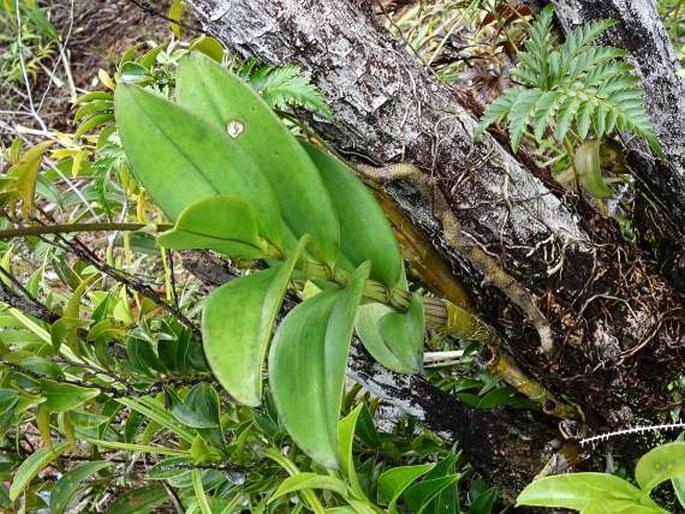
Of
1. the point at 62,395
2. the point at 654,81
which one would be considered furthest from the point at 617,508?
the point at 62,395

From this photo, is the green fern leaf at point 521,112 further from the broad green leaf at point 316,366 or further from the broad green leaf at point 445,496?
the broad green leaf at point 445,496

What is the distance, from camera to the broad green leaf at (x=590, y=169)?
850mm

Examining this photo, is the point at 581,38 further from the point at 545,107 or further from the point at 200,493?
the point at 200,493

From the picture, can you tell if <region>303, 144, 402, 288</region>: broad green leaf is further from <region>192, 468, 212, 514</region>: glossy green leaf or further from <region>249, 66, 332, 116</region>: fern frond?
<region>192, 468, 212, 514</region>: glossy green leaf

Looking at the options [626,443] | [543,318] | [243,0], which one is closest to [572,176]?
[543,318]

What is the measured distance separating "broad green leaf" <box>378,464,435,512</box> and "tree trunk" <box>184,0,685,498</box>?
116mm

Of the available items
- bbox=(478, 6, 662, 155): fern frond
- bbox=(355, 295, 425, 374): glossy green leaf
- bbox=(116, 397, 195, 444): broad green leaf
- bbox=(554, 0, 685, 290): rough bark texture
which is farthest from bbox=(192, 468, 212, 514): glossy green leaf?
bbox=(554, 0, 685, 290): rough bark texture

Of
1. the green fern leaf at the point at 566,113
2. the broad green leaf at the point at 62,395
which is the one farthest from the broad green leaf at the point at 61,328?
the green fern leaf at the point at 566,113

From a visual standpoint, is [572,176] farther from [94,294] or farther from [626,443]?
[94,294]

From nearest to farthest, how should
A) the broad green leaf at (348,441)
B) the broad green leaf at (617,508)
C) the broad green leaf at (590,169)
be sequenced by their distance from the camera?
the broad green leaf at (617,508) < the broad green leaf at (348,441) < the broad green leaf at (590,169)

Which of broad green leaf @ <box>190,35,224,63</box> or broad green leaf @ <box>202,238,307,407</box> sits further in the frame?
broad green leaf @ <box>190,35,224,63</box>

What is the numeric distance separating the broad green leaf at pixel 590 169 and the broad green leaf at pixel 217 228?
452mm

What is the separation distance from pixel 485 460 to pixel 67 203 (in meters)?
0.65

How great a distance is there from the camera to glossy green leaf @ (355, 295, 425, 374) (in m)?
0.66
